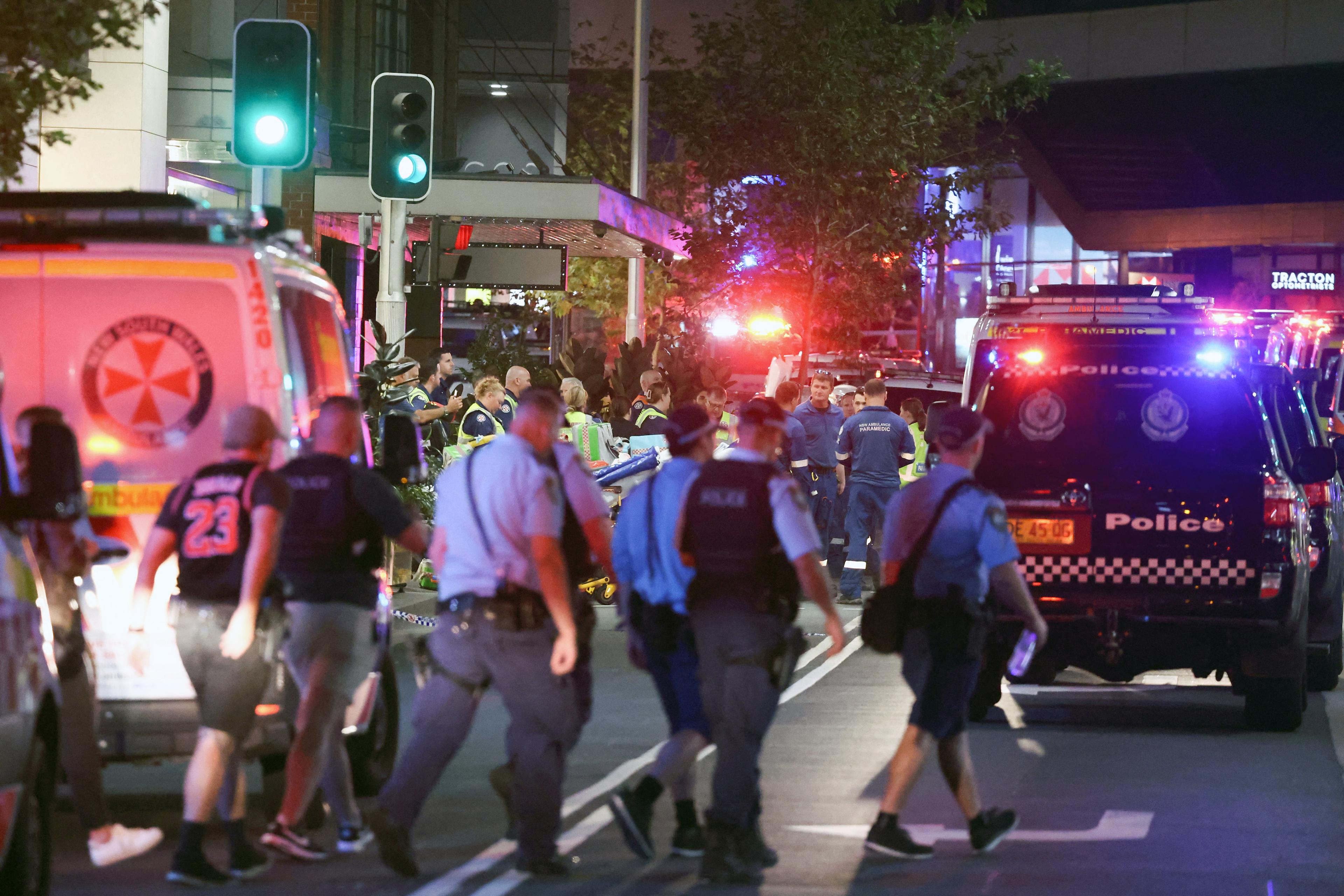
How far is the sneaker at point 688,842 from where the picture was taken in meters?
8.08

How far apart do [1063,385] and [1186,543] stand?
1201mm

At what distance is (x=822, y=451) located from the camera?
20.0 m

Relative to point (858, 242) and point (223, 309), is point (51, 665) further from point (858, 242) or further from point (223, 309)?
point (858, 242)

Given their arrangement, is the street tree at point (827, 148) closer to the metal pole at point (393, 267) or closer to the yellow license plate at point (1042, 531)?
the metal pole at point (393, 267)

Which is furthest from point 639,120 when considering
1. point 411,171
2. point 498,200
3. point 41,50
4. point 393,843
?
point 393,843

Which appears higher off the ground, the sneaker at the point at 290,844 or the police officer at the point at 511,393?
the police officer at the point at 511,393

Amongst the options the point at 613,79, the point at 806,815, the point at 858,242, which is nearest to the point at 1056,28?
the point at 613,79

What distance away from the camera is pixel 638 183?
1077 inches

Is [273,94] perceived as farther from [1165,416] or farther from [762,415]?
[1165,416]

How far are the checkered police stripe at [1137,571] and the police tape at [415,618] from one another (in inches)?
207

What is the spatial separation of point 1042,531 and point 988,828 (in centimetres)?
326

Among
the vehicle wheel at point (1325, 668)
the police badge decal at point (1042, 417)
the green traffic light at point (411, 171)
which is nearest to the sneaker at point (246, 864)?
the police badge decal at point (1042, 417)

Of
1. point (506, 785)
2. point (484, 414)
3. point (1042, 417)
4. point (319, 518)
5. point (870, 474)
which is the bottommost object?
point (506, 785)

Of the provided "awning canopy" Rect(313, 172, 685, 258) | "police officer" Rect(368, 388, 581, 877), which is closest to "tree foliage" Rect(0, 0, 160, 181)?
"police officer" Rect(368, 388, 581, 877)
